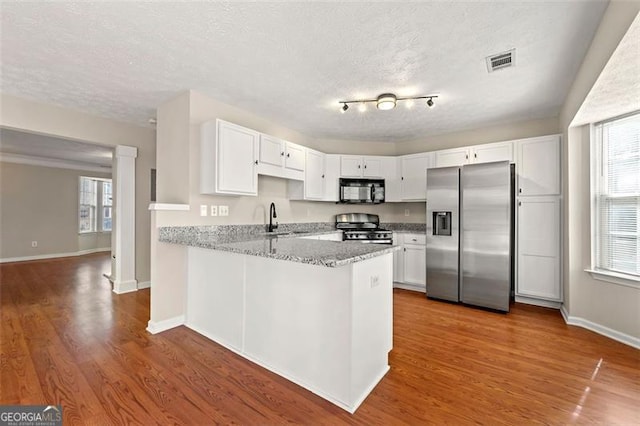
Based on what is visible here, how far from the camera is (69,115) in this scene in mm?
3457

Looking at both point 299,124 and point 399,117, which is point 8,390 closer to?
point 299,124

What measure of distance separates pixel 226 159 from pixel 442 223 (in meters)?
2.91

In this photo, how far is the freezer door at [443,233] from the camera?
364 centimetres

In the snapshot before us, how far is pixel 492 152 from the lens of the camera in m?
3.80

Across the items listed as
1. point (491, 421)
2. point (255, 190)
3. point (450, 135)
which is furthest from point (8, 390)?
point (450, 135)

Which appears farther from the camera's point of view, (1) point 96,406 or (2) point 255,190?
(2) point 255,190

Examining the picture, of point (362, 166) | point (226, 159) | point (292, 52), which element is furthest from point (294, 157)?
point (292, 52)

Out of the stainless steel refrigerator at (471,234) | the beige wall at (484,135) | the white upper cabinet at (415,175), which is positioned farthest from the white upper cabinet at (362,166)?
the stainless steel refrigerator at (471,234)

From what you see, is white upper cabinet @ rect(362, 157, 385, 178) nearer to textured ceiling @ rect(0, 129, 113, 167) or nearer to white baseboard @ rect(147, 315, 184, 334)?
white baseboard @ rect(147, 315, 184, 334)

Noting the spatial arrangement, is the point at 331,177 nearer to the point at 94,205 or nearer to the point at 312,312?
the point at 312,312

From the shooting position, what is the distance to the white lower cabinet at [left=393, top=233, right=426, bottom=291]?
4.14m

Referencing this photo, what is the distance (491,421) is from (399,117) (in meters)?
3.33
